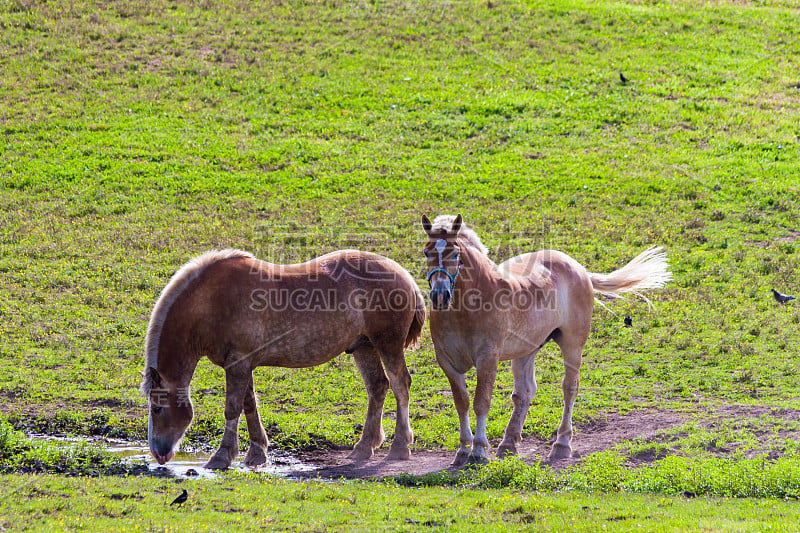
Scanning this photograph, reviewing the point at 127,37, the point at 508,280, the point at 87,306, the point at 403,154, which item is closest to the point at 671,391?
the point at 508,280

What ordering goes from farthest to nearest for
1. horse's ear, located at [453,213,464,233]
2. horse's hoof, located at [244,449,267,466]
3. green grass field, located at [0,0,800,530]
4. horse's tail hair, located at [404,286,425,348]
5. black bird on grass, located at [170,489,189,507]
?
1. green grass field, located at [0,0,800,530]
2. horse's tail hair, located at [404,286,425,348]
3. horse's hoof, located at [244,449,267,466]
4. horse's ear, located at [453,213,464,233]
5. black bird on grass, located at [170,489,189,507]

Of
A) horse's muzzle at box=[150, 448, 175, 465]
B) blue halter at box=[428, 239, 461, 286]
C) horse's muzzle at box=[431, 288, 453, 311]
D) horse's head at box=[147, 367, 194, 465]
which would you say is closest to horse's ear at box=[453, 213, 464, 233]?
blue halter at box=[428, 239, 461, 286]

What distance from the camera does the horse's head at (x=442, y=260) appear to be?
30.5ft

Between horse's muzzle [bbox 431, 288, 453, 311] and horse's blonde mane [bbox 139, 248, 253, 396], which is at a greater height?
horse's muzzle [bbox 431, 288, 453, 311]

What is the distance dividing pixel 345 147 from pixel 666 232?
10880mm

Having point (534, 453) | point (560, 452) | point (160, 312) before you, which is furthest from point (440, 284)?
point (160, 312)

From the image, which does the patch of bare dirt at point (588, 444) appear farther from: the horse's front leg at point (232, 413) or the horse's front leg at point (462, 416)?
the horse's front leg at point (232, 413)

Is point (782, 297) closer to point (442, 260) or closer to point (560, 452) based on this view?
point (560, 452)

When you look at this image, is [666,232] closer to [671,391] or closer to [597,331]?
[597,331]

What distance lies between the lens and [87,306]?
17.4 meters

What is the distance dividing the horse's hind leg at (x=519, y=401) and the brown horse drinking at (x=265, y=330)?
1.32m

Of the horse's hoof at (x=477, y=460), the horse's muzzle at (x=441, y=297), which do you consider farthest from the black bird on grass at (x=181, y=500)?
the horse's hoof at (x=477, y=460)

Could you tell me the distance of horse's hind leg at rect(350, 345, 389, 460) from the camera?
36.7 feet

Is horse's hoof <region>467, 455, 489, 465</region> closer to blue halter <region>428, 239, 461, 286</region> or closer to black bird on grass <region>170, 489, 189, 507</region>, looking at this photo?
blue halter <region>428, 239, 461, 286</region>
